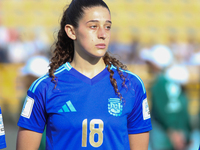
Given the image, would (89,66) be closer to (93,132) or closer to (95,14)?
(95,14)

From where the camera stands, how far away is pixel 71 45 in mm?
2684

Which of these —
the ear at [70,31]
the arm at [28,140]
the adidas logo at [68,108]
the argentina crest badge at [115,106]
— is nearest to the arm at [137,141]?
the argentina crest badge at [115,106]

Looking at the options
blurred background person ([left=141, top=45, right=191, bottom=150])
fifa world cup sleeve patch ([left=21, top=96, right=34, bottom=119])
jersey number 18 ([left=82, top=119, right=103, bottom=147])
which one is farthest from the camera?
blurred background person ([left=141, top=45, right=191, bottom=150])

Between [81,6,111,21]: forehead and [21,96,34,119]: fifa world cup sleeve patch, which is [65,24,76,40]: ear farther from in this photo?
[21,96,34,119]: fifa world cup sleeve patch

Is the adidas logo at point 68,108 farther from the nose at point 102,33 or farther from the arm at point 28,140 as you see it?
the nose at point 102,33

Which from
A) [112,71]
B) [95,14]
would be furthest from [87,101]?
[95,14]

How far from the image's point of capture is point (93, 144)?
230cm

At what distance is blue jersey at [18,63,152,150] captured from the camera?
2.31m

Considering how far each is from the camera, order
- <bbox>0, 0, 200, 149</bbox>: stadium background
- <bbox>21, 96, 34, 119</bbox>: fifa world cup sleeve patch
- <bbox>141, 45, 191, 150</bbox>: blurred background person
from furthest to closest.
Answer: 1. <bbox>0, 0, 200, 149</bbox>: stadium background
2. <bbox>141, 45, 191, 150</bbox>: blurred background person
3. <bbox>21, 96, 34, 119</bbox>: fifa world cup sleeve patch

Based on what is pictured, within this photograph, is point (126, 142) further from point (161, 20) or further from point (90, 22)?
point (161, 20)

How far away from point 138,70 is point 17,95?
3537mm

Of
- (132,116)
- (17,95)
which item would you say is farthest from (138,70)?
(132,116)

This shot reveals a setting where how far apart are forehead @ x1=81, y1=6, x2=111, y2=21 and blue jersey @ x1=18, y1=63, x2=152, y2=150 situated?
1.22 feet

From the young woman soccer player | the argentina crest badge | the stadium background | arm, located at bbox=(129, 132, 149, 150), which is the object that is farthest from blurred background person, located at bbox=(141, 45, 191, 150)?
the stadium background
